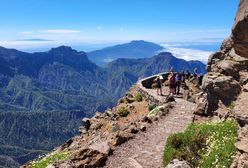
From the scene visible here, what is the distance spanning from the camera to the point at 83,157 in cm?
2617

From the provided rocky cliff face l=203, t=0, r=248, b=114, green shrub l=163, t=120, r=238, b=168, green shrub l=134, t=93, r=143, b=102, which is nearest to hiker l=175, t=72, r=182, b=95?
green shrub l=134, t=93, r=143, b=102

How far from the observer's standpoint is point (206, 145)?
2198 cm

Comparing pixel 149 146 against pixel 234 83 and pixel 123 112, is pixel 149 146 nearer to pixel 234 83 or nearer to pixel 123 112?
pixel 234 83

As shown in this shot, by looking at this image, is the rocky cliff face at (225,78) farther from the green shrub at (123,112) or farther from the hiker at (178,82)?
the hiker at (178,82)

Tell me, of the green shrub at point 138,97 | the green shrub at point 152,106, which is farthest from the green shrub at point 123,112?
the green shrub at point 138,97

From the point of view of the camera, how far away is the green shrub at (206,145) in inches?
742

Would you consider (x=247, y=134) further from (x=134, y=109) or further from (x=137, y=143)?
(x=134, y=109)

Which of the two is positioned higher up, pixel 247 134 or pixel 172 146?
pixel 247 134

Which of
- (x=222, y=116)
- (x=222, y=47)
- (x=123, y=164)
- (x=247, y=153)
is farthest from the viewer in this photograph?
(x=222, y=47)

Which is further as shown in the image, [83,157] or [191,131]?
[83,157]

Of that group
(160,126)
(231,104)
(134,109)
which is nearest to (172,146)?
(231,104)

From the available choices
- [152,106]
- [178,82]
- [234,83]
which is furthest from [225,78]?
[178,82]

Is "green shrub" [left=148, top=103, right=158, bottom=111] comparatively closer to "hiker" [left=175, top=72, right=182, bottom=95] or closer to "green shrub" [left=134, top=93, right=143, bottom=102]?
"hiker" [left=175, top=72, right=182, bottom=95]

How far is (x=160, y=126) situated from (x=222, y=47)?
7530 mm
